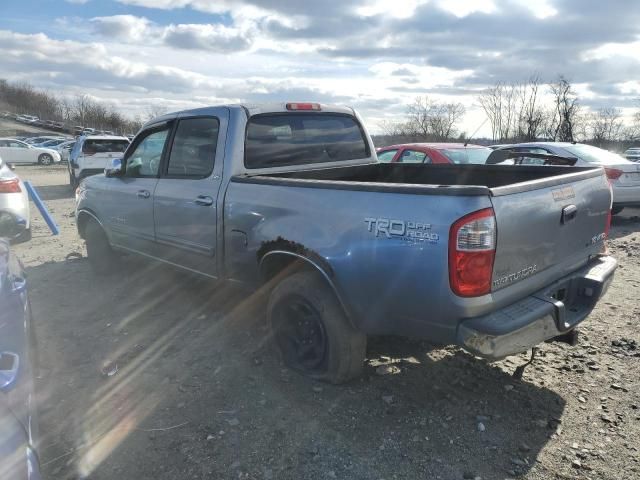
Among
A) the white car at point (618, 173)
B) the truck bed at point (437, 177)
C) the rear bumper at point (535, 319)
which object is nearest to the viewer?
the rear bumper at point (535, 319)

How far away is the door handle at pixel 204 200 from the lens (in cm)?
394

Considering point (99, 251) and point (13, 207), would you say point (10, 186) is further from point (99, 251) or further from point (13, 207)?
point (99, 251)

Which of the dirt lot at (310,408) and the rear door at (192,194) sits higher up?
the rear door at (192,194)

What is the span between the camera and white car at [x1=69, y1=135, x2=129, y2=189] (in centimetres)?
1520

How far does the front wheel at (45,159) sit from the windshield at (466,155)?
31367mm

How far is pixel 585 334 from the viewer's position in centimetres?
421

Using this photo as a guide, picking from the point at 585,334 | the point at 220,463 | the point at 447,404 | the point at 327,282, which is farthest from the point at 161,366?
the point at 585,334

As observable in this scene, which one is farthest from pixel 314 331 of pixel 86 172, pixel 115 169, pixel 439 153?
pixel 86 172

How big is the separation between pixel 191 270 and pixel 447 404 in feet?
8.13

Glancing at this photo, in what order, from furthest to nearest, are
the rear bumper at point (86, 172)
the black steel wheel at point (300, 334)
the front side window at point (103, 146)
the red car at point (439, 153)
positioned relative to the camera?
the front side window at point (103, 146) → the rear bumper at point (86, 172) → the red car at point (439, 153) → the black steel wheel at point (300, 334)

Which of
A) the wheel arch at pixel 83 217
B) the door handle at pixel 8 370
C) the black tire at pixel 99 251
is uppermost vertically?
the door handle at pixel 8 370

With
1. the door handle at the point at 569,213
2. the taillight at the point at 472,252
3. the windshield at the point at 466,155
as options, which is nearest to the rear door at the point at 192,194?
the taillight at the point at 472,252

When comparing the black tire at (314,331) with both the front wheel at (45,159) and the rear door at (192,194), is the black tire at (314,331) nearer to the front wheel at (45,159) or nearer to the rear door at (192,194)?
the rear door at (192,194)

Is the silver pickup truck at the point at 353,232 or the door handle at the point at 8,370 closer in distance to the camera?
the door handle at the point at 8,370
